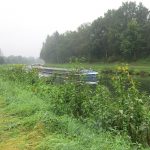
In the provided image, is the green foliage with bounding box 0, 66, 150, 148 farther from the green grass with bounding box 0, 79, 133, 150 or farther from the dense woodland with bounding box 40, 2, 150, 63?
the dense woodland with bounding box 40, 2, 150, 63

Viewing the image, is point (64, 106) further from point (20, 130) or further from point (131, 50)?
point (131, 50)

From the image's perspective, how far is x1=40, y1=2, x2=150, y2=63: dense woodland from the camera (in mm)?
65812

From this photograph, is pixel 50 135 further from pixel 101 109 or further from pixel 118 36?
pixel 118 36

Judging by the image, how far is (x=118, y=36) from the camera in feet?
228

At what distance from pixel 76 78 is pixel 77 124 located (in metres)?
2.04

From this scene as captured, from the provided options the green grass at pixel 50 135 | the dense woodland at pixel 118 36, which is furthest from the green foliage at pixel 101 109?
the dense woodland at pixel 118 36

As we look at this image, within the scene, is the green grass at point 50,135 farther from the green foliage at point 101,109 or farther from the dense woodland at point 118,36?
the dense woodland at point 118,36

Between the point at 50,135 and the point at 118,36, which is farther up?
the point at 118,36

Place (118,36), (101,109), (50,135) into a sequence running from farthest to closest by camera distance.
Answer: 1. (118,36)
2. (101,109)
3. (50,135)

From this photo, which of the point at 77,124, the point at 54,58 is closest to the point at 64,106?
the point at 77,124

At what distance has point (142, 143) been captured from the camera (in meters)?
8.48

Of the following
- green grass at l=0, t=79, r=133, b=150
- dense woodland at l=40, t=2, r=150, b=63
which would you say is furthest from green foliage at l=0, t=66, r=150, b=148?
Answer: dense woodland at l=40, t=2, r=150, b=63

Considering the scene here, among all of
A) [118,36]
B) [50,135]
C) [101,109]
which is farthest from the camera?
[118,36]

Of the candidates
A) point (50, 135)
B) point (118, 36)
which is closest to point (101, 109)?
point (50, 135)
